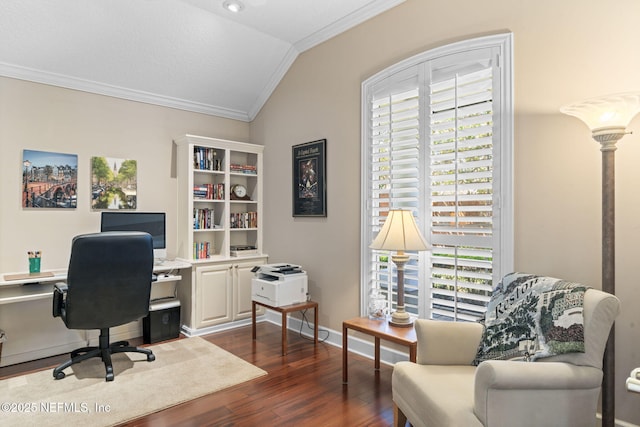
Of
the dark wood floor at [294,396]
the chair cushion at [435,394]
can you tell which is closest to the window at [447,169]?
the dark wood floor at [294,396]

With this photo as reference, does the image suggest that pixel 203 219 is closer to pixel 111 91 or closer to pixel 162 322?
pixel 162 322

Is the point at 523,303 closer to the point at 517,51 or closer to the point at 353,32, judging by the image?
the point at 517,51

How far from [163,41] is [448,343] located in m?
3.62

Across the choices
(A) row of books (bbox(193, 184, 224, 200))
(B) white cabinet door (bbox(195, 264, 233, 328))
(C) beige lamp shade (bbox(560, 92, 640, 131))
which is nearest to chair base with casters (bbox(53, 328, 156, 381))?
(B) white cabinet door (bbox(195, 264, 233, 328))

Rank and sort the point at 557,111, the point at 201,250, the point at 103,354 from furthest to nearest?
1. the point at 201,250
2. the point at 103,354
3. the point at 557,111

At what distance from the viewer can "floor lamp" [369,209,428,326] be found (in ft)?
8.53

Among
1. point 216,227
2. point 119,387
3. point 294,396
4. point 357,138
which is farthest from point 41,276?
point 357,138

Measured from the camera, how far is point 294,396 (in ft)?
8.64

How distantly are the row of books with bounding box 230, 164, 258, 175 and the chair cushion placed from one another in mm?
3152

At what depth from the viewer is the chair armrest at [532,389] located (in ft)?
5.07

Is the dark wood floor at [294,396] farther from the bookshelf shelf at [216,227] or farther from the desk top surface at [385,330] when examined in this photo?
the bookshelf shelf at [216,227]

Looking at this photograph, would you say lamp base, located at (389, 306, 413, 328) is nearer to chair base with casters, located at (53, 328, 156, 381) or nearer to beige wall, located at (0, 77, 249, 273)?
chair base with casters, located at (53, 328, 156, 381)

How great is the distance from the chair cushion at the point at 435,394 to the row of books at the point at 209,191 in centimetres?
298

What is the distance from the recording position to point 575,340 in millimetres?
1654
